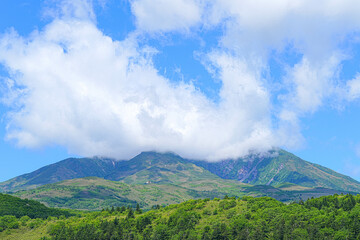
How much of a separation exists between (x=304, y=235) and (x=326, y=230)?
15485 millimetres

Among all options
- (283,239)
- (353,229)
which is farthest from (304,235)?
(353,229)

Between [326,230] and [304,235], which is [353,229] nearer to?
[326,230]

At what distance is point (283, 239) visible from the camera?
639 ft

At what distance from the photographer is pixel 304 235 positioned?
632ft

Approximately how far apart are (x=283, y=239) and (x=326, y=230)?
27.0 metres

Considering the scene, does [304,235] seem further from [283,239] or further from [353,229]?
[353,229]

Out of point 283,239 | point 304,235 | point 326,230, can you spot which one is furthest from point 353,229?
point 283,239

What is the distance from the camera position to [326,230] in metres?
197

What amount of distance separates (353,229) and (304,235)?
29.9 metres

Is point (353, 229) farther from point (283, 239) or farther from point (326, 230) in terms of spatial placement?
point (283, 239)

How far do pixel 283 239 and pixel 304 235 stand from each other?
12257 millimetres

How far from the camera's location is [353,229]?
19450cm
